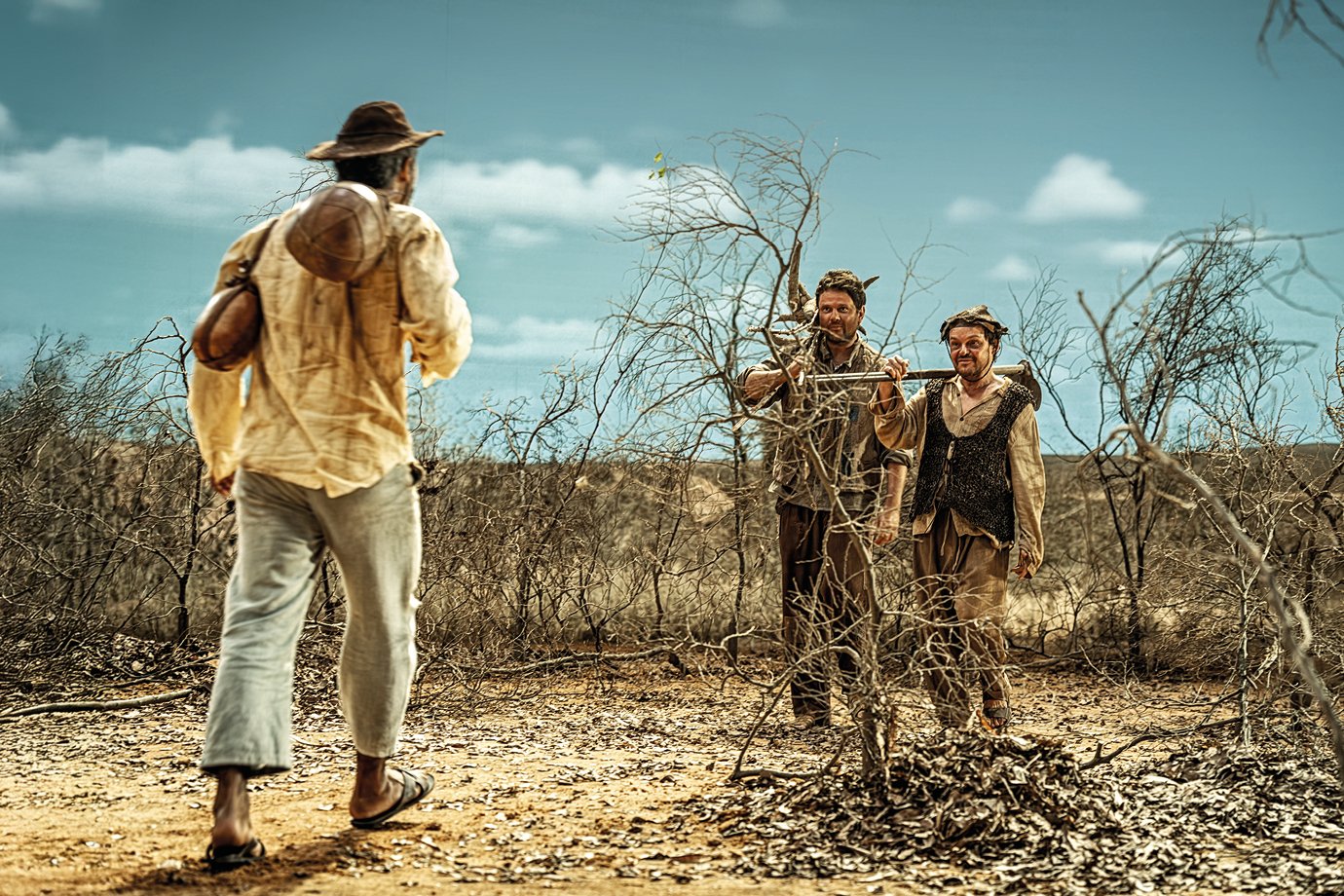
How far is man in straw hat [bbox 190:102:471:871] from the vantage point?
12.0 ft

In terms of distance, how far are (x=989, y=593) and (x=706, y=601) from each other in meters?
3.97

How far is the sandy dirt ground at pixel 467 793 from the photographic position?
12.0 ft

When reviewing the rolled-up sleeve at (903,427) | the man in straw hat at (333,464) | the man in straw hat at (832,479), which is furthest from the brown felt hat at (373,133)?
the rolled-up sleeve at (903,427)

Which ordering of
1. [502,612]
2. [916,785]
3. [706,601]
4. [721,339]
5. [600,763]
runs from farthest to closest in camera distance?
[706,601]
[502,612]
[600,763]
[721,339]
[916,785]

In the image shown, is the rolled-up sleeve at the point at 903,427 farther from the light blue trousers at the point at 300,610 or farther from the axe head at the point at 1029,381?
the light blue trousers at the point at 300,610

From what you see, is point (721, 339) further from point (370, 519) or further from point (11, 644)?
point (11, 644)

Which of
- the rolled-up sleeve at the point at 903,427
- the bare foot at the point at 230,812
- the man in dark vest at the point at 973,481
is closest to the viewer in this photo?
the bare foot at the point at 230,812

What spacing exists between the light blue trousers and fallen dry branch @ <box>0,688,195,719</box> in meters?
3.19

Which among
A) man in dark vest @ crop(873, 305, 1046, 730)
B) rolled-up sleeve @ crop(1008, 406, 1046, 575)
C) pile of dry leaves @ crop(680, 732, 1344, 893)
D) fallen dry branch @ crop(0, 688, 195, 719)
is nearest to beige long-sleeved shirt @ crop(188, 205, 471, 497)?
pile of dry leaves @ crop(680, 732, 1344, 893)

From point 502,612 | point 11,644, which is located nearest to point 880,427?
point 502,612

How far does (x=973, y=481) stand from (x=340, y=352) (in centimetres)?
290

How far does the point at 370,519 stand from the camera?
3.79 metres

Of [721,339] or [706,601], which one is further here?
[706,601]

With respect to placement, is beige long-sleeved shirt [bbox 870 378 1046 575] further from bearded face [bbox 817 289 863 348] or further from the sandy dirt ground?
the sandy dirt ground
